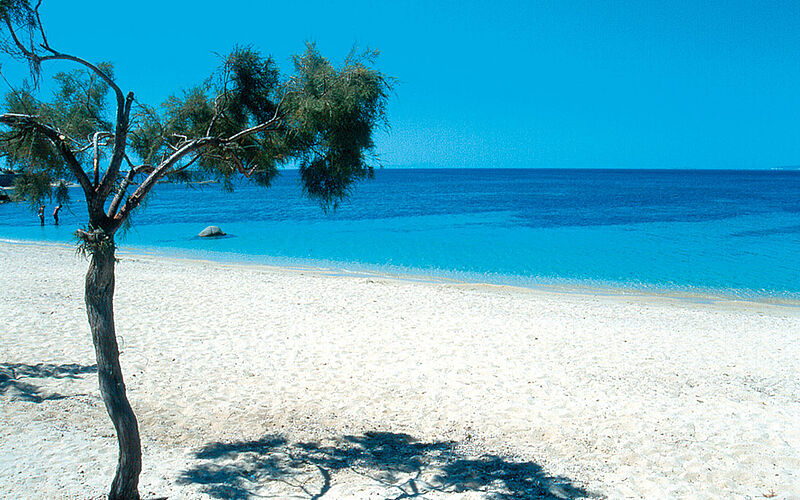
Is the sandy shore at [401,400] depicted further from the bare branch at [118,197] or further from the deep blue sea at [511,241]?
the deep blue sea at [511,241]

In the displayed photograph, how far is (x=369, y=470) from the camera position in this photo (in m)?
6.13

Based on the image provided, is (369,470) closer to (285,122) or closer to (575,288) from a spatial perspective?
(285,122)

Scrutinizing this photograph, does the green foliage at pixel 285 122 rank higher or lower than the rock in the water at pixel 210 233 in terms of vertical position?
higher

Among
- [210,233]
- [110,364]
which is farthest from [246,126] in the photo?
[210,233]

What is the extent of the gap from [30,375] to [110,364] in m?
5.35

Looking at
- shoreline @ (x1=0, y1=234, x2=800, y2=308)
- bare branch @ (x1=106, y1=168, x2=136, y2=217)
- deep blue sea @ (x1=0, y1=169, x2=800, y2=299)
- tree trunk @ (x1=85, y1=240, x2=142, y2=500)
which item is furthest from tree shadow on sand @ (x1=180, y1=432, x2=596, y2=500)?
shoreline @ (x1=0, y1=234, x2=800, y2=308)

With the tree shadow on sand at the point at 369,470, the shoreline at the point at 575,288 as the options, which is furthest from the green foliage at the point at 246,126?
the shoreline at the point at 575,288

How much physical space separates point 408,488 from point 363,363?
4.16m

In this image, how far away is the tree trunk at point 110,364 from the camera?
436 centimetres

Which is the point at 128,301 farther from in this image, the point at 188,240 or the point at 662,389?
the point at 188,240

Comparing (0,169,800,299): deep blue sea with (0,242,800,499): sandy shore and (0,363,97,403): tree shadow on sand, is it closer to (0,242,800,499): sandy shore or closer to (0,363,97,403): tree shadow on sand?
(0,242,800,499): sandy shore

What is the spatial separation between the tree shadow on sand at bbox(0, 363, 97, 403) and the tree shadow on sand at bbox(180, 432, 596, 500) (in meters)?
3.10

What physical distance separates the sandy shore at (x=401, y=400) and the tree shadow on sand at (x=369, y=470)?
1.1 inches

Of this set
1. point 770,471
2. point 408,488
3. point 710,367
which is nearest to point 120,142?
point 408,488
